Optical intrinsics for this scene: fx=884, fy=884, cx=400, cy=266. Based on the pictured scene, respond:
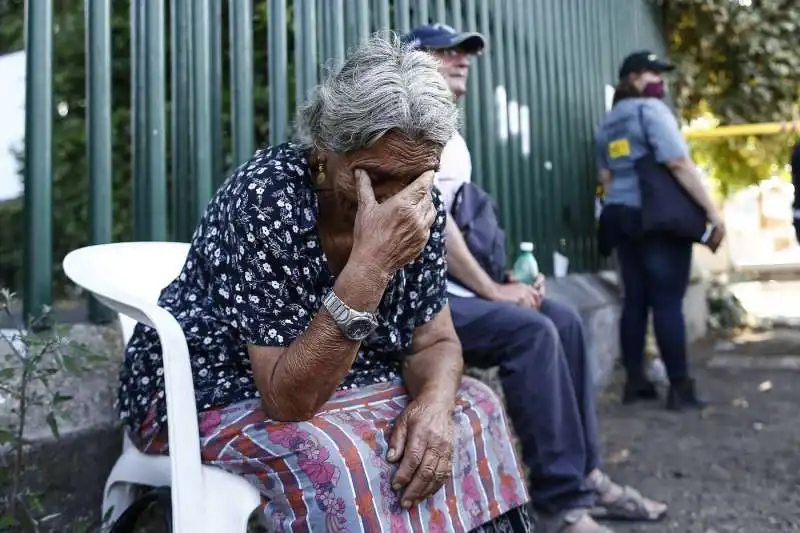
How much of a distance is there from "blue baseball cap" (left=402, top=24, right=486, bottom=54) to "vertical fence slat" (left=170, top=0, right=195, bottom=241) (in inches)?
31.8

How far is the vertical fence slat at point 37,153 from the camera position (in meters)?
2.55

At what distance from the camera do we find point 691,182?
186 inches

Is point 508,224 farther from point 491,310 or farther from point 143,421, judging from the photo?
point 143,421

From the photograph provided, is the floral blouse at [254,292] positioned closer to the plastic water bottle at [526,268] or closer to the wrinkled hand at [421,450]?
the wrinkled hand at [421,450]

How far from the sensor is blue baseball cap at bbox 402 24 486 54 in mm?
3320

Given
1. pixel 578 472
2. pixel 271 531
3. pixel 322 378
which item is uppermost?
pixel 322 378

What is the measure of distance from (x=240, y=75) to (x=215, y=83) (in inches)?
4.8

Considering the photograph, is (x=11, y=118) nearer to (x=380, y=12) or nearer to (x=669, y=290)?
(x=380, y=12)

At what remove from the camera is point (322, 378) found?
1.79 m

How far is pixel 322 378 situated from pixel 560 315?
5.08 feet

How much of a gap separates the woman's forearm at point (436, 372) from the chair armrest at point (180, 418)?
541 mm

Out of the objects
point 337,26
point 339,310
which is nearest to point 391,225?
point 339,310

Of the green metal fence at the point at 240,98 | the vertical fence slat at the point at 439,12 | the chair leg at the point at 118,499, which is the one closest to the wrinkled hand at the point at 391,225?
the chair leg at the point at 118,499

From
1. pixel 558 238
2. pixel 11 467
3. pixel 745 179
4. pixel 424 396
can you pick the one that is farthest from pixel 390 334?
pixel 745 179
